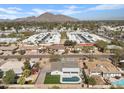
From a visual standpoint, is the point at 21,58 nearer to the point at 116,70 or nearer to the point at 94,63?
the point at 94,63

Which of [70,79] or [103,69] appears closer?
[70,79]

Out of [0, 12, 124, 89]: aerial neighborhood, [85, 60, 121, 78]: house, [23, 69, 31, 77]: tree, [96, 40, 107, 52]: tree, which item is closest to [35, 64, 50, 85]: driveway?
[0, 12, 124, 89]: aerial neighborhood

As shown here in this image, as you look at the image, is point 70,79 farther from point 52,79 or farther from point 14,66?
point 14,66

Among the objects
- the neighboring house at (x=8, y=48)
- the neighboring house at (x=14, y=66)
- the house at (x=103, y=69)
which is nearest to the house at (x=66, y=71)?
the house at (x=103, y=69)

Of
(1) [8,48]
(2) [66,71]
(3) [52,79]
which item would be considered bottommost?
(3) [52,79]

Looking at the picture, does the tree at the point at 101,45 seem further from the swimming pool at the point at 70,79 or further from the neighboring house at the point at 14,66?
the neighboring house at the point at 14,66

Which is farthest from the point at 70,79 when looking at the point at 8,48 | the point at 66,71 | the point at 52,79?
the point at 8,48

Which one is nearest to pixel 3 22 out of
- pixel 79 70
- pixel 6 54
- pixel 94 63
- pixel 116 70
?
pixel 6 54

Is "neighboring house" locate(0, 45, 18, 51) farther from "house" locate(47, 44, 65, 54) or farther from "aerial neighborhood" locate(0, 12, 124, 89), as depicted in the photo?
"house" locate(47, 44, 65, 54)
